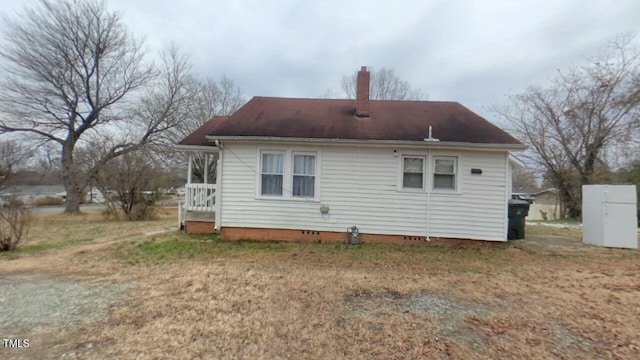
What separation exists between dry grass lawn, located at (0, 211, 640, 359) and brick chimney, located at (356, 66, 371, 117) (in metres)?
4.52

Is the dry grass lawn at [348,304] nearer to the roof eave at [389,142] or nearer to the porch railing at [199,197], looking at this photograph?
the porch railing at [199,197]

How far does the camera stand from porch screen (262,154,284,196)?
28.7 feet

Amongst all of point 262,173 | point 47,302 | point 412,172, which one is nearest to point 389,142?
point 412,172

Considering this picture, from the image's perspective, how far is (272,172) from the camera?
28.7ft

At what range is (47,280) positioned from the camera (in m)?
5.39

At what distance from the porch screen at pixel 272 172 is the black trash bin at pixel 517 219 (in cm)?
702

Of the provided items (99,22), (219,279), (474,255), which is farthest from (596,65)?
(99,22)

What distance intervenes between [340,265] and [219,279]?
239 cm

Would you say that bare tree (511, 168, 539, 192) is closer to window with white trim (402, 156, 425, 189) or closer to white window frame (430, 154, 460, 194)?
white window frame (430, 154, 460, 194)

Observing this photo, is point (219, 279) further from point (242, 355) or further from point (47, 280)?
point (47, 280)

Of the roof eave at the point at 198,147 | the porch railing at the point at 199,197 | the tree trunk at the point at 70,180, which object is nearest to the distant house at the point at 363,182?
the porch railing at the point at 199,197

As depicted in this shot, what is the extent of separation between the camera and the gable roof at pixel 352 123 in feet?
27.9

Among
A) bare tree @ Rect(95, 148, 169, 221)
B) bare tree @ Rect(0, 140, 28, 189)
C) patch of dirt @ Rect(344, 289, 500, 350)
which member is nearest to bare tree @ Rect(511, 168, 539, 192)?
patch of dirt @ Rect(344, 289, 500, 350)

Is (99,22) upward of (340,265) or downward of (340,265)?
upward
